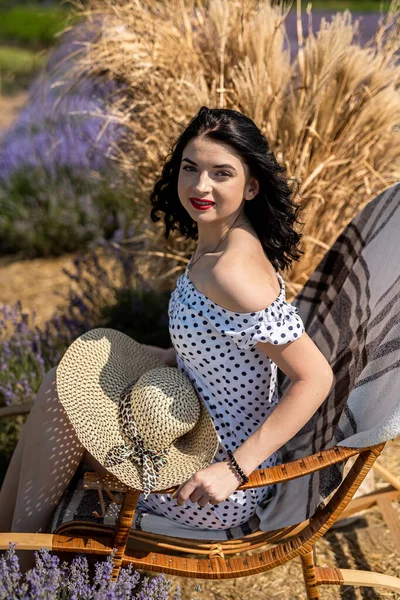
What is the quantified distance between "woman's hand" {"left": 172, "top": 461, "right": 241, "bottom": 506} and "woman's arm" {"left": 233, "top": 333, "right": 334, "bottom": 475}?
0.04m

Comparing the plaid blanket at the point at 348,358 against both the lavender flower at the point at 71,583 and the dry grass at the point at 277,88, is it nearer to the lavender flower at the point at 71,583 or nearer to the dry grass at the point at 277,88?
the lavender flower at the point at 71,583

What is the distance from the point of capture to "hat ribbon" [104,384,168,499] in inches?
69.2

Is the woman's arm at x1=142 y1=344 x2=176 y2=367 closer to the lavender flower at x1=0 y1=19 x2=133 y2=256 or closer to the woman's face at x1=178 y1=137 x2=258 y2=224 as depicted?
the woman's face at x1=178 y1=137 x2=258 y2=224

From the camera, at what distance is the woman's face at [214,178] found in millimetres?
1782

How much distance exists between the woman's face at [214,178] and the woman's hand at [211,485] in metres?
0.62

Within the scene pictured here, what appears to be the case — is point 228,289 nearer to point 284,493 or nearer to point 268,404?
point 268,404

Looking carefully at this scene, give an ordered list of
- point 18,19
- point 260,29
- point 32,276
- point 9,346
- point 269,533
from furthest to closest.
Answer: point 18,19 < point 32,276 < point 9,346 < point 260,29 < point 269,533

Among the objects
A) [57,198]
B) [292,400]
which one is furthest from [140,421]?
[57,198]

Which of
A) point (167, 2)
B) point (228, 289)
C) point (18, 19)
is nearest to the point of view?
point (228, 289)

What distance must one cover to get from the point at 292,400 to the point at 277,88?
143 centimetres

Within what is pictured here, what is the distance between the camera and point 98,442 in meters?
1.85

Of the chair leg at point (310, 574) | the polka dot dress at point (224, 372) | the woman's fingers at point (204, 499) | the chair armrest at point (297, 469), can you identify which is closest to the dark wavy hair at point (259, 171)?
the polka dot dress at point (224, 372)

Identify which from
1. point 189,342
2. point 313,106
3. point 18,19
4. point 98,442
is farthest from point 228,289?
point 18,19

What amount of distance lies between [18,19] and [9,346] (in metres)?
18.0
